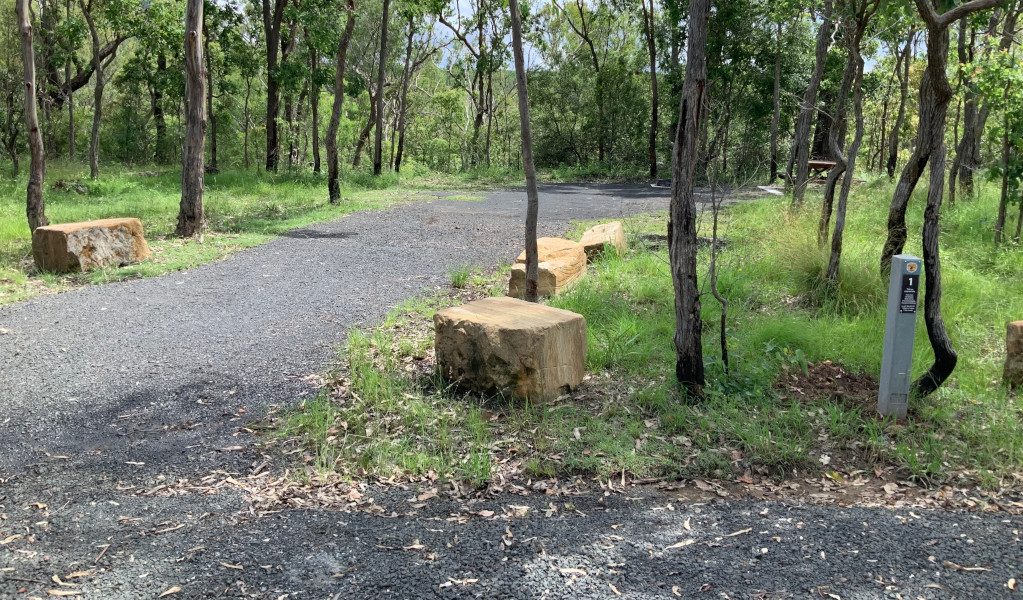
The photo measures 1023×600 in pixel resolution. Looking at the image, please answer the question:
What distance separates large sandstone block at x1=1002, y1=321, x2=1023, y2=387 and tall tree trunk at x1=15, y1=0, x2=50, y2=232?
33.2ft

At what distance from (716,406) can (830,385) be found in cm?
92

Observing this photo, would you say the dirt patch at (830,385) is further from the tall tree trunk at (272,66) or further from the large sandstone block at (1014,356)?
the tall tree trunk at (272,66)

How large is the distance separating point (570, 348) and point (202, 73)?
321 inches

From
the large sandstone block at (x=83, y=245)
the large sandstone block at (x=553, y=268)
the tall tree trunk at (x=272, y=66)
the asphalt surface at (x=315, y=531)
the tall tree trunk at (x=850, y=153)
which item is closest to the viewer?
the asphalt surface at (x=315, y=531)

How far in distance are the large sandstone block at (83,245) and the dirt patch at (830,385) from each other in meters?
7.38

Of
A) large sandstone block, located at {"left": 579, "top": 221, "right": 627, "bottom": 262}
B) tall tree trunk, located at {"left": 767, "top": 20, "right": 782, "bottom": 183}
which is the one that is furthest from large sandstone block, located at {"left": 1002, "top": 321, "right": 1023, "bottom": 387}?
tall tree trunk, located at {"left": 767, "top": 20, "right": 782, "bottom": 183}

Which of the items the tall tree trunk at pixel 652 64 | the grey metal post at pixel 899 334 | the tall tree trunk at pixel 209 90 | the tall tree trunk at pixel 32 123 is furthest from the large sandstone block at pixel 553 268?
the tall tree trunk at pixel 652 64

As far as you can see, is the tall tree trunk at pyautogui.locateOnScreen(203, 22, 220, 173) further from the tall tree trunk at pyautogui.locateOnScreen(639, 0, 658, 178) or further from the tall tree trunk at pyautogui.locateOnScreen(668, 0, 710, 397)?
the tall tree trunk at pyautogui.locateOnScreen(668, 0, 710, 397)

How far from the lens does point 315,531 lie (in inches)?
118

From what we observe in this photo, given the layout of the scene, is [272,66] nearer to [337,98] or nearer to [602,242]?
[337,98]

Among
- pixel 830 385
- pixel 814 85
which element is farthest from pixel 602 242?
pixel 830 385

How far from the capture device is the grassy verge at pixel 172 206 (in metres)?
8.08

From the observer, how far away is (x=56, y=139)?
23641 mm

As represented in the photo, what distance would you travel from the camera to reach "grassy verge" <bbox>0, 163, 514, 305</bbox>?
808 cm
